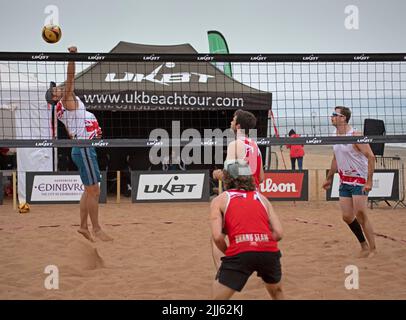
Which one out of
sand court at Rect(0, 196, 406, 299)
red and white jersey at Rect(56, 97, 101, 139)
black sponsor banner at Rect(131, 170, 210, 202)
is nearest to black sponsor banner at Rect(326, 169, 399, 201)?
sand court at Rect(0, 196, 406, 299)

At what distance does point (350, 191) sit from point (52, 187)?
7.39m

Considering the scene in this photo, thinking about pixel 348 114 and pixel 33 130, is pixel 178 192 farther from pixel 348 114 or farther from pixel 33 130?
pixel 348 114

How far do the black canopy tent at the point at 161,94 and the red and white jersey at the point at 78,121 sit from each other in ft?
19.4

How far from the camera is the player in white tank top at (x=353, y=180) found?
642cm

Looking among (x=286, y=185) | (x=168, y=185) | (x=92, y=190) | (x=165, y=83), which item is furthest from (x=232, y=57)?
(x=165, y=83)

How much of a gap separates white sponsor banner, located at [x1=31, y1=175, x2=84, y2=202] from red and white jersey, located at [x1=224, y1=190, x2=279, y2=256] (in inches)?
337

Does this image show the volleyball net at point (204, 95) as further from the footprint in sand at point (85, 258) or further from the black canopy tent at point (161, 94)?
the footprint in sand at point (85, 258)

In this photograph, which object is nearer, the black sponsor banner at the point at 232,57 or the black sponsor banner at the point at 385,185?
the black sponsor banner at the point at 232,57

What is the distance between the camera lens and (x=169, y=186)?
11.8 m

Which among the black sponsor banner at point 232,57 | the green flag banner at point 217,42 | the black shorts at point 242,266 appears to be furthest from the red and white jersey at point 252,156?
the green flag banner at point 217,42

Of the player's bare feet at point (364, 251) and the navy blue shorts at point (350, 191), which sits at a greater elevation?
the navy blue shorts at point (350, 191)

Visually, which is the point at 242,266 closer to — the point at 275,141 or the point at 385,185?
the point at 275,141

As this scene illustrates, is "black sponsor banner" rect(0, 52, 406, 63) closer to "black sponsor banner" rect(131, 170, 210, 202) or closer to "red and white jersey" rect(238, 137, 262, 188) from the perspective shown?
"red and white jersey" rect(238, 137, 262, 188)

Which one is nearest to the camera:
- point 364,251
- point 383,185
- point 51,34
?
point 51,34
